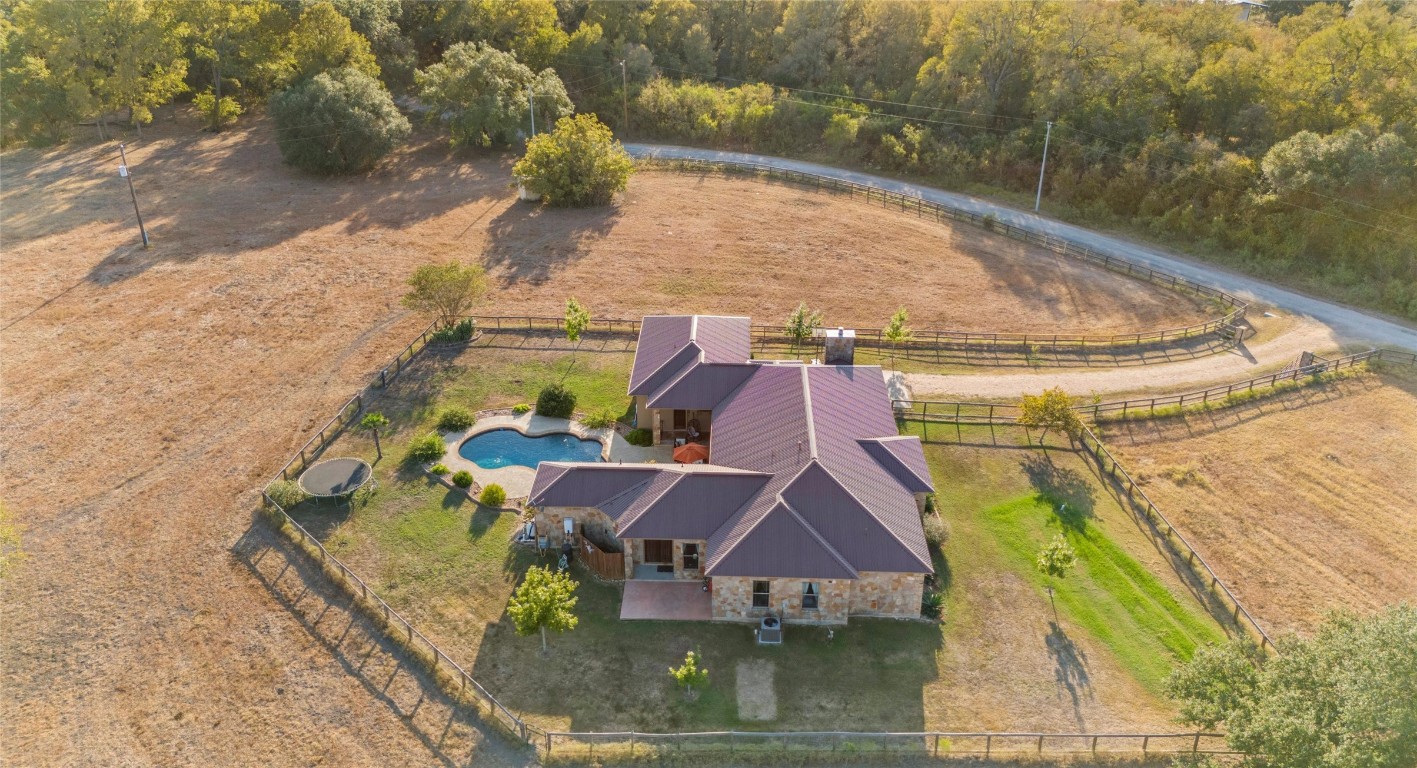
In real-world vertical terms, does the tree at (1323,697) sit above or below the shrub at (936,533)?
above

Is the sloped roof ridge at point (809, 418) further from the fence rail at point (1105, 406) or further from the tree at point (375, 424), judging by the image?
the tree at point (375, 424)

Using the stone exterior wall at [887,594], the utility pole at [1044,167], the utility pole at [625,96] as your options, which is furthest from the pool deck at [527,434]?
the utility pole at [625,96]

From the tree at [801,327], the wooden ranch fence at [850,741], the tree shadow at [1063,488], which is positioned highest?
the tree at [801,327]

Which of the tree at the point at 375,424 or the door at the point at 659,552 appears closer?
the door at the point at 659,552

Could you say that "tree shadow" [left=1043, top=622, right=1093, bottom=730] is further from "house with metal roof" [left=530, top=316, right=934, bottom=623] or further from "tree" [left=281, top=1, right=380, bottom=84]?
"tree" [left=281, top=1, right=380, bottom=84]

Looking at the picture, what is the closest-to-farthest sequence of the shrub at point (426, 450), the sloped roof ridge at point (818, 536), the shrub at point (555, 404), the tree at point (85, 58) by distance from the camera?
the sloped roof ridge at point (818, 536), the shrub at point (426, 450), the shrub at point (555, 404), the tree at point (85, 58)

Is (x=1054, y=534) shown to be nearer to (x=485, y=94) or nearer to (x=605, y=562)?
(x=605, y=562)

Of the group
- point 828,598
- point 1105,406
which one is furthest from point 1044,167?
point 828,598
